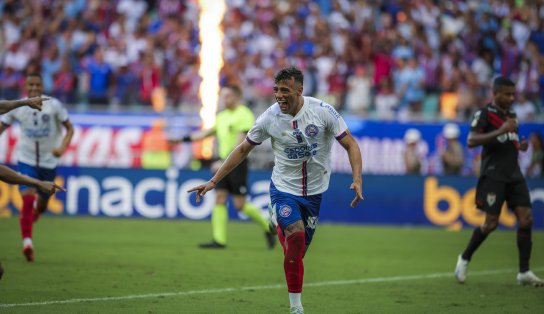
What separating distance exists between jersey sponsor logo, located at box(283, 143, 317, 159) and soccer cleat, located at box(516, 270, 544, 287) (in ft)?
13.5

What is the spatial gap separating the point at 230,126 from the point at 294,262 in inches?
282

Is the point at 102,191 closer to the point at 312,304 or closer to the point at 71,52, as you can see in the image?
the point at 71,52

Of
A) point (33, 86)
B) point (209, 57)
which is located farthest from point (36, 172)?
point (209, 57)

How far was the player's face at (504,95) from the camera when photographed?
459 inches

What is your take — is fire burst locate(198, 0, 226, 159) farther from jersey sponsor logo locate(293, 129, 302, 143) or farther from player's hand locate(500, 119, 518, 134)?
jersey sponsor logo locate(293, 129, 302, 143)

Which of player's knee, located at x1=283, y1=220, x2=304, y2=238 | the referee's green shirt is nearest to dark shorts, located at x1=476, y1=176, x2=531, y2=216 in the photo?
player's knee, located at x1=283, y1=220, x2=304, y2=238

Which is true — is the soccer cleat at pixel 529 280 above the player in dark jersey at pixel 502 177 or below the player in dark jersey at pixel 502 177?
below

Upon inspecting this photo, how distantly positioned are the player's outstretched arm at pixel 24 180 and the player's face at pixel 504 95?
18.1 ft

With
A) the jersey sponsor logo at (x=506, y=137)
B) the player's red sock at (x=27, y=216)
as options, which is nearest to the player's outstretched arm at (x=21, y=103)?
the player's red sock at (x=27, y=216)

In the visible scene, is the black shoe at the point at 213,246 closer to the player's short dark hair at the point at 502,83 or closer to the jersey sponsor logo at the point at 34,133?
the jersey sponsor logo at the point at 34,133

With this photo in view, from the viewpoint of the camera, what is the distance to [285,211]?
8922 millimetres

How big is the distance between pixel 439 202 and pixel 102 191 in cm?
743

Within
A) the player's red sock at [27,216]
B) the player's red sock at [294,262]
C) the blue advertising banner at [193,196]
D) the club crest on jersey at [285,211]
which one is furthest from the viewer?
the blue advertising banner at [193,196]

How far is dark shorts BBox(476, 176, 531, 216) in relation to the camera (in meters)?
11.8
